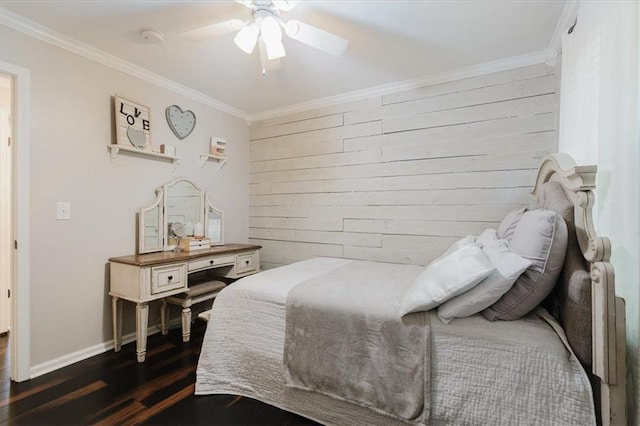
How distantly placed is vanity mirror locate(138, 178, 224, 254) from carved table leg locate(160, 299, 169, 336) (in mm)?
507

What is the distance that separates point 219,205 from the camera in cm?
348

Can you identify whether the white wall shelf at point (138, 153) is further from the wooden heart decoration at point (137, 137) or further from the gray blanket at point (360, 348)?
the gray blanket at point (360, 348)

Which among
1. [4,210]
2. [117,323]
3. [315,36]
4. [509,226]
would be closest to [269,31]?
[315,36]

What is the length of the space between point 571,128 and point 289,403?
2.25 meters

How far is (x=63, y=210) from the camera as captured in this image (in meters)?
2.21

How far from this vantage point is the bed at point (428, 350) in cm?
108

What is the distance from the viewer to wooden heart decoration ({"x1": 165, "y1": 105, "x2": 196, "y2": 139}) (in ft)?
9.55

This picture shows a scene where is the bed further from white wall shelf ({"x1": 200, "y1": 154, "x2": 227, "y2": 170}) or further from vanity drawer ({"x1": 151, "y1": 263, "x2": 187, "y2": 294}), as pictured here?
white wall shelf ({"x1": 200, "y1": 154, "x2": 227, "y2": 170})

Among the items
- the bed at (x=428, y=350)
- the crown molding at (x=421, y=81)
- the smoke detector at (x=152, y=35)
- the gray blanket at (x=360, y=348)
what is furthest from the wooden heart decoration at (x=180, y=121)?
the gray blanket at (x=360, y=348)

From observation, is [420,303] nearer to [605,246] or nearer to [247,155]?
[605,246]

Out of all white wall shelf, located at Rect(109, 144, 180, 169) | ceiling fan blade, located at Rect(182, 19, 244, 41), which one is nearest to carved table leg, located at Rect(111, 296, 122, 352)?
white wall shelf, located at Rect(109, 144, 180, 169)

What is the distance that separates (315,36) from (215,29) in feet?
1.92

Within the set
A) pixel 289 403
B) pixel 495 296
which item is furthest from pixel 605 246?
pixel 289 403

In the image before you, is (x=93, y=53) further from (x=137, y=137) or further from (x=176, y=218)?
(x=176, y=218)
